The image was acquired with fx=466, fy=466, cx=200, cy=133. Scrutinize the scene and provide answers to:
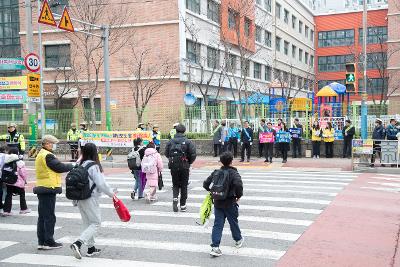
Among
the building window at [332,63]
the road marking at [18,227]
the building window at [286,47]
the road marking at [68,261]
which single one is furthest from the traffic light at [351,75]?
the building window at [332,63]

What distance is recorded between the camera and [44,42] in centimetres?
3491

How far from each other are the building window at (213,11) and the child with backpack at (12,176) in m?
29.2

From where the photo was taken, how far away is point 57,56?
115ft

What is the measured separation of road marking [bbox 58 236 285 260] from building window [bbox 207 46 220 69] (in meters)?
29.8

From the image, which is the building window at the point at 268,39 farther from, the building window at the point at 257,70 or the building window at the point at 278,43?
the building window at the point at 257,70

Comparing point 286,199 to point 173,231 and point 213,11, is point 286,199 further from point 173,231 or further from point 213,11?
point 213,11

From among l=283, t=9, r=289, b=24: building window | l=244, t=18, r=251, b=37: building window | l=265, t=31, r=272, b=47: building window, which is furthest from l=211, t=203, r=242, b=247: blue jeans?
l=283, t=9, r=289, b=24: building window

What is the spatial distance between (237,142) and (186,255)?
16.5 meters

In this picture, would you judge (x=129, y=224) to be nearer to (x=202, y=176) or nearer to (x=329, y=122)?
(x=202, y=176)

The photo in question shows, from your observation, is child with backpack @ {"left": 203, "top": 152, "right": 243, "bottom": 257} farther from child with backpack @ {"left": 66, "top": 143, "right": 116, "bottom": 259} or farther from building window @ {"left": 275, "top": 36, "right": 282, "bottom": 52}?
building window @ {"left": 275, "top": 36, "right": 282, "bottom": 52}

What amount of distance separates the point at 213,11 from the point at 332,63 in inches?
1461

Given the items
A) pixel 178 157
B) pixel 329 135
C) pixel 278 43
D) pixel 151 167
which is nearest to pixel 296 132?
pixel 329 135

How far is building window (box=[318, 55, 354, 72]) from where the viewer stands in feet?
225

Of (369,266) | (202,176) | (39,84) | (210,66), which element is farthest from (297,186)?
(210,66)
